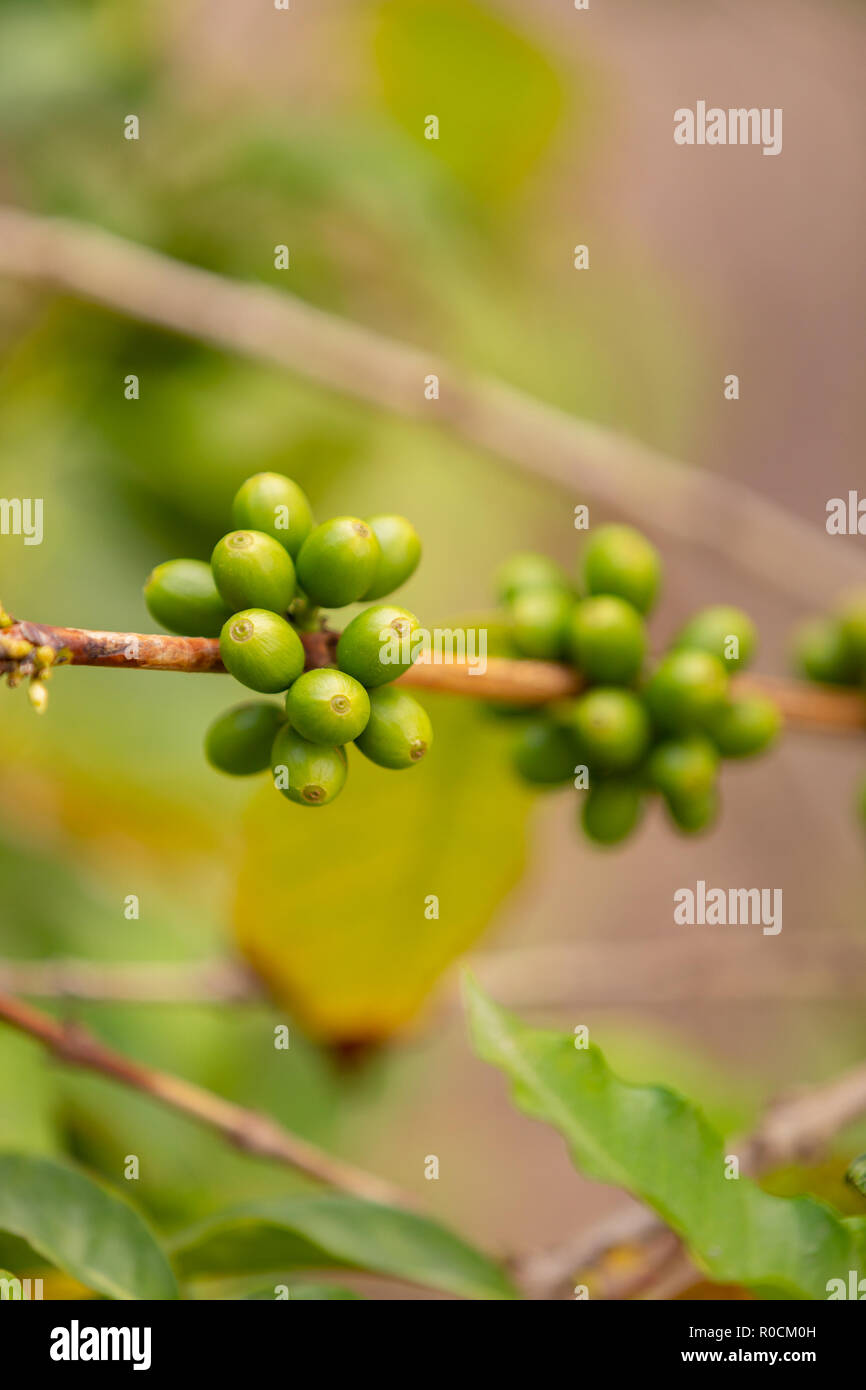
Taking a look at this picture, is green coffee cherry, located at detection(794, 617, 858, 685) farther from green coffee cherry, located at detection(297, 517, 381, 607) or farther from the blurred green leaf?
the blurred green leaf

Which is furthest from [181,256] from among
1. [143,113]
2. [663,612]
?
[663,612]

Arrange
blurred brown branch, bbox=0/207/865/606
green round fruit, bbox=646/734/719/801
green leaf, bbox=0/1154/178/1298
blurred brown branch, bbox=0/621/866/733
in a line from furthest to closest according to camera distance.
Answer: blurred brown branch, bbox=0/207/865/606 < green round fruit, bbox=646/734/719/801 < green leaf, bbox=0/1154/178/1298 < blurred brown branch, bbox=0/621/866/733

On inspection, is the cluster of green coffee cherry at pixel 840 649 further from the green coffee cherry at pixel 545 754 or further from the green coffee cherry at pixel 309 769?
the green coffee cherry at pixel 309 769

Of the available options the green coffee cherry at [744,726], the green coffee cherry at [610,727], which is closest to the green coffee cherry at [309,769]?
the green coffee cherry at [610,727]

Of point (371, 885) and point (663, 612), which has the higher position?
point (663, 612)

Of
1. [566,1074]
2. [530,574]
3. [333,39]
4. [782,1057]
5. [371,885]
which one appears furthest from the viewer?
[782,1057]

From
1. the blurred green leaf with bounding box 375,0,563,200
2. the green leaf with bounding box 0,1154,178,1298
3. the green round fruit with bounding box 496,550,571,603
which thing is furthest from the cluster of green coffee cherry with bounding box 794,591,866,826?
the blurred green leaf with bounding box 375,0,563,200

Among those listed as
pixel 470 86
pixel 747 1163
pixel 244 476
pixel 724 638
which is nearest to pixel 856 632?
pixel 724 638

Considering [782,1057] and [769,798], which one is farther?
[769,798]

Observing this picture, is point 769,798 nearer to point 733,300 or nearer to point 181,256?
point 733,300
